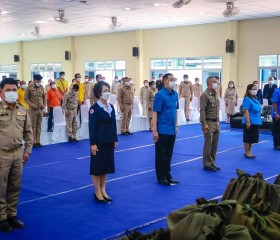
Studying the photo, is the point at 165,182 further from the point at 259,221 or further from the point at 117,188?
the point at 259,221

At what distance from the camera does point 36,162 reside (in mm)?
7859

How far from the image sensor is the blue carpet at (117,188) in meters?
4.39

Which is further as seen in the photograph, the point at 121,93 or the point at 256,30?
the point at 256,30

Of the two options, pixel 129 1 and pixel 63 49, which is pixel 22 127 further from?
pixel 63 49

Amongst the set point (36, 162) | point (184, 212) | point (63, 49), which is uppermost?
point (63, 49)

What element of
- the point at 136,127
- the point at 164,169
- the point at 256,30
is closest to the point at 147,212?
the point at 164,169

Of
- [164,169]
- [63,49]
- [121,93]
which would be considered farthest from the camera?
[63,49]

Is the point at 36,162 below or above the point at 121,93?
below

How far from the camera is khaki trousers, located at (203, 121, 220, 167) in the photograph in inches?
278

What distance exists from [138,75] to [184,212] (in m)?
18.7

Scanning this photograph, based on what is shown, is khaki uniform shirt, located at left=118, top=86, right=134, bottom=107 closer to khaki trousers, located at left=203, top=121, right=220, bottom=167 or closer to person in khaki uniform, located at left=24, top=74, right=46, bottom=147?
person in khaki uniform, located at left=24, top=74, right=46, bottom=147

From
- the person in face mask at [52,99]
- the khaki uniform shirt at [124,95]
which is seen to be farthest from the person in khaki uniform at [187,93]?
the person in face mask at [52,99]

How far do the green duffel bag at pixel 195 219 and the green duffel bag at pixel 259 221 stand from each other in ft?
0.19

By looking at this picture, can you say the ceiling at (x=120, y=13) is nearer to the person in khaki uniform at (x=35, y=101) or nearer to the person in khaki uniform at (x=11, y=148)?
the person in khaki uniform at (x=35, y=101)
